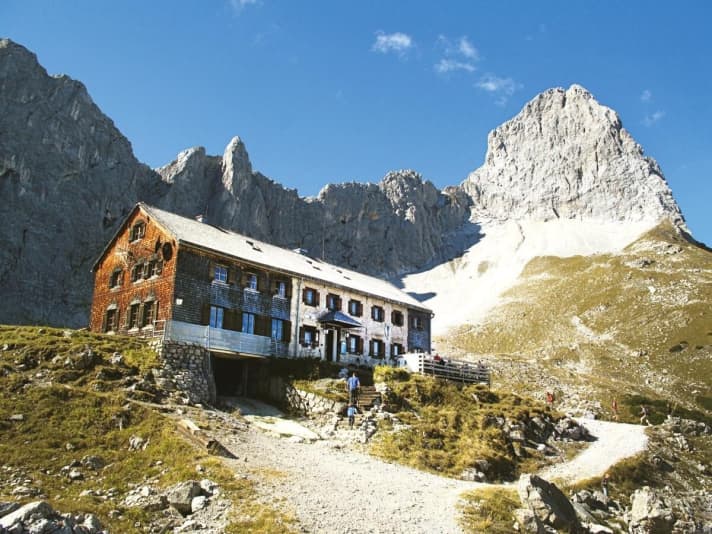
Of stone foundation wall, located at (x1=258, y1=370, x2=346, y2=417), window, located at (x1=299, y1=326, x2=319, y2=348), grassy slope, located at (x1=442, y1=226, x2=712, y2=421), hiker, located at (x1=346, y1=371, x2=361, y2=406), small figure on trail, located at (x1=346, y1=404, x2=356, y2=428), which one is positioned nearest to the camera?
small figure on trail, located at (x1=346, y1=404, x2=356, y2=428)

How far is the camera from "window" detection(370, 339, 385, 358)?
51656 mm

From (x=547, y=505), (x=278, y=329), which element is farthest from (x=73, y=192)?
(x=547, y=505)

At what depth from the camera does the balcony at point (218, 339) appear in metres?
36.3

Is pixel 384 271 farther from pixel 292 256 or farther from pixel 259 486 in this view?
pixel 259 486

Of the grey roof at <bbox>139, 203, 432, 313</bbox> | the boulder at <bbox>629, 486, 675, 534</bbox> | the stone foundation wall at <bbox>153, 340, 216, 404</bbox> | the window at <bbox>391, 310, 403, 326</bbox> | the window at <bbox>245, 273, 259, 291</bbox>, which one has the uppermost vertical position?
the grey roof at <bbox>139, 203, 432, 313</bbox>

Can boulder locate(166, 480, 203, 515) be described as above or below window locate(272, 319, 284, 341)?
below

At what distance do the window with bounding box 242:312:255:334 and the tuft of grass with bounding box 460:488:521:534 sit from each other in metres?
20.7

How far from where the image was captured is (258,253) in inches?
1799

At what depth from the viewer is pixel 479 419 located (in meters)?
37.7

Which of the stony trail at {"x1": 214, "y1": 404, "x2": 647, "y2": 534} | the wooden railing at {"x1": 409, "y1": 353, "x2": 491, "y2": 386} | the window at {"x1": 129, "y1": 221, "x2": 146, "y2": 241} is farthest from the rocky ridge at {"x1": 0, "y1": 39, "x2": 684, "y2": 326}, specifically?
→ the stony trail at {"x1": 214, "y1": 404, "x2": 647, "y2": 534}

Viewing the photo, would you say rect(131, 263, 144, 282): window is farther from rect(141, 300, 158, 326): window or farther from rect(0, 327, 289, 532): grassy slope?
rect(0, 327, 289, 532): grassy slope

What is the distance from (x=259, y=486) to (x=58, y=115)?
402ft

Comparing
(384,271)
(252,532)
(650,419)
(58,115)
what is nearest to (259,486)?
(252,532)

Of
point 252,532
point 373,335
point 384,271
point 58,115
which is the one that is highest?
point 58,115
